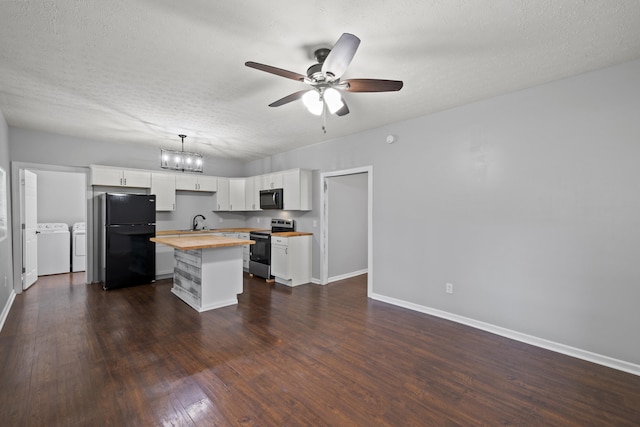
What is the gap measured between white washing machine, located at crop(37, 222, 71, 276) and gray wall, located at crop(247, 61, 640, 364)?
642 cm

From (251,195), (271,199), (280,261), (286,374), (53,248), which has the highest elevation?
(251,195)

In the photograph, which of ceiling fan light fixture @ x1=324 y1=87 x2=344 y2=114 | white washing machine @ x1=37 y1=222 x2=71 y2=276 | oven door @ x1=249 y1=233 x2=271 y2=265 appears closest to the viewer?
ceiling fan light fixture @ x1=324 y1=87 x2=344 y2=114

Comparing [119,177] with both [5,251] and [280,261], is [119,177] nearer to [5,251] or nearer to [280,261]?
[5,251]

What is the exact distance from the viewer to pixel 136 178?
5.15 m

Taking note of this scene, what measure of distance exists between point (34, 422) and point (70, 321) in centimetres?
196

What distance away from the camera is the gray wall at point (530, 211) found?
241 cm

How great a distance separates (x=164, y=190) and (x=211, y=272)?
258cm

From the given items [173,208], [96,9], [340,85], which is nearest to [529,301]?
[340,85]

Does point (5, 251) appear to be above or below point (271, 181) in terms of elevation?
below

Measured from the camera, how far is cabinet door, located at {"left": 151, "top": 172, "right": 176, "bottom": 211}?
5348 mm

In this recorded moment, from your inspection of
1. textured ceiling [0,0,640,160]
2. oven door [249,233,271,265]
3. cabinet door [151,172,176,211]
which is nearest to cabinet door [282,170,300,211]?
oven door [249,233,271,265]

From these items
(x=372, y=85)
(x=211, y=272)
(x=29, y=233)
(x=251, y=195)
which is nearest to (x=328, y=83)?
(x=372, y=85)

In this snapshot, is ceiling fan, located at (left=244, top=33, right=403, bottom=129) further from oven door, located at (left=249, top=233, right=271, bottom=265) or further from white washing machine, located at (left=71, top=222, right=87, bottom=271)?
white washing machine, located at (left=71, top=222, right=87, bottom=271)

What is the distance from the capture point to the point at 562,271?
2.68m
